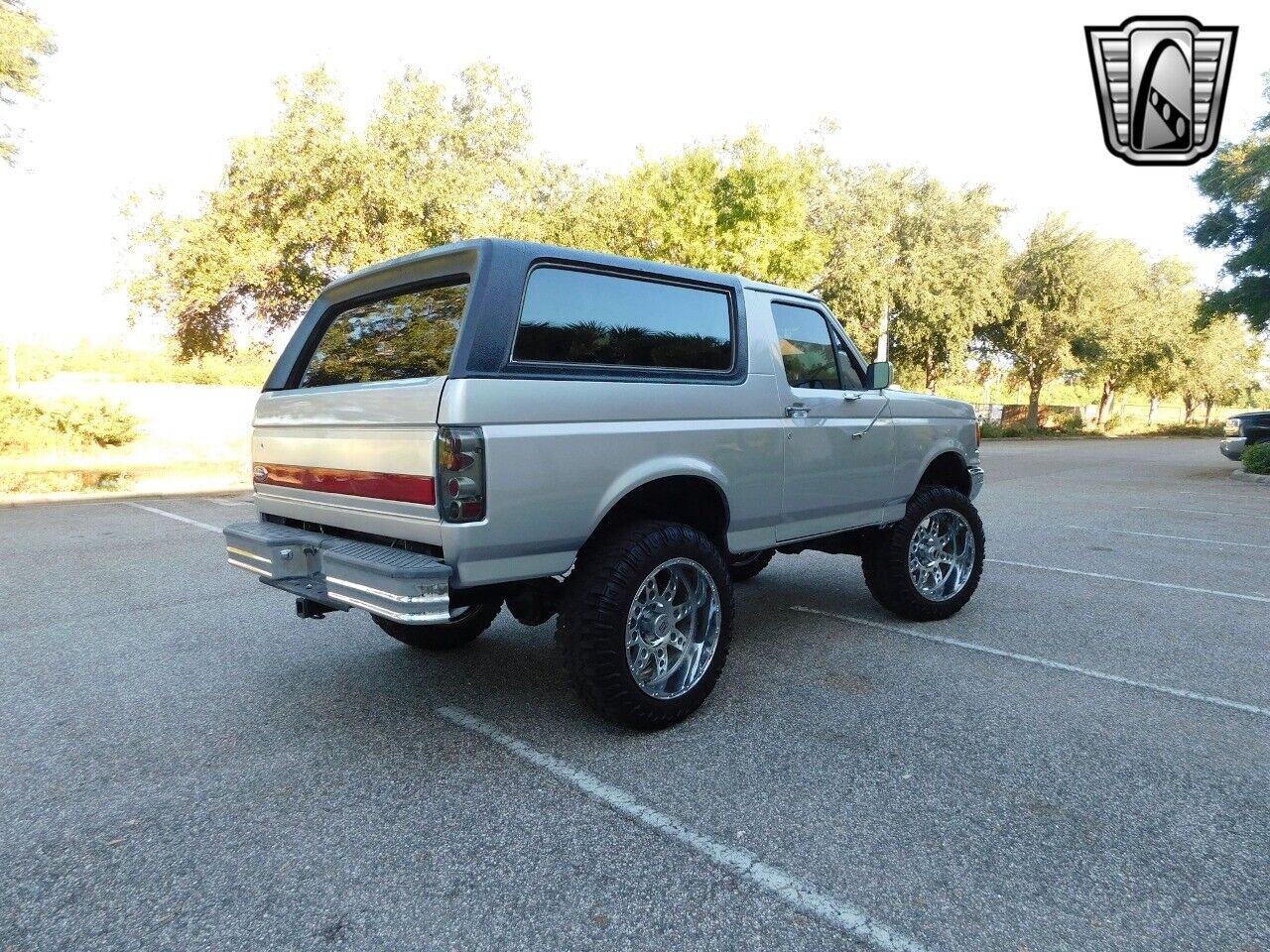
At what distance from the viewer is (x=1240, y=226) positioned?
58.1 feet

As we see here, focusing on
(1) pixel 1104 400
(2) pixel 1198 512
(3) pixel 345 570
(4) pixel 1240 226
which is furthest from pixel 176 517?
(1) pixel 1104 400

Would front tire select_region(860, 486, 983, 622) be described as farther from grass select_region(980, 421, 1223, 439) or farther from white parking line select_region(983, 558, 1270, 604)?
grass select_region(980, 421, 1223, 439)

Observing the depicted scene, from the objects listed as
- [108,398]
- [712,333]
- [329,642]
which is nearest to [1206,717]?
[712,333]

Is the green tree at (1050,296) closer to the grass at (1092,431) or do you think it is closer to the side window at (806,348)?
the grass at (1092,431)

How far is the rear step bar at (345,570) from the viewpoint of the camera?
Result: 2.91m

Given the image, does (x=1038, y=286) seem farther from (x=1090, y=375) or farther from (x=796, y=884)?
(x=796, y=884)

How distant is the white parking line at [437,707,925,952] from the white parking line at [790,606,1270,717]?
2.63 metres

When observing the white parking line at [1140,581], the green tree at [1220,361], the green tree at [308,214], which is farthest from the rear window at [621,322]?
the green tree at [1220,361]

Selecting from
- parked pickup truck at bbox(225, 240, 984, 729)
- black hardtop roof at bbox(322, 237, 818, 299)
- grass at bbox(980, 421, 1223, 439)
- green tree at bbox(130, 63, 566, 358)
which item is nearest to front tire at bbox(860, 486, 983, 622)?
parked pickup truck at bbox(225, 240, 984, 729)

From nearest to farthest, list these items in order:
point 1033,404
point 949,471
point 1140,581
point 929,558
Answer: point 929,558 → point 949,471 → point 1140,581 → point 1033,404

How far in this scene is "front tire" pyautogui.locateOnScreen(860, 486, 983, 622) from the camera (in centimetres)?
505

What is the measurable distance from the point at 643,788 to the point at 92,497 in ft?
40.2

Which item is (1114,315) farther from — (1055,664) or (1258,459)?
(1055,664)

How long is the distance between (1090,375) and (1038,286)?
6956 millimetres
